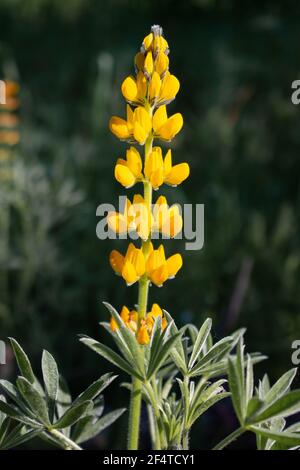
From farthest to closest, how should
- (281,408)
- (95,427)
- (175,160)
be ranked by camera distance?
(175,160) < (95,427) < (281,408)

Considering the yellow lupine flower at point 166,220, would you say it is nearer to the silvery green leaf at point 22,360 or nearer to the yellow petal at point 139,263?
the yellow petal at point 139,263

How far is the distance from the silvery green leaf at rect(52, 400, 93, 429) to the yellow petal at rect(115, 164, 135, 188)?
184 mm

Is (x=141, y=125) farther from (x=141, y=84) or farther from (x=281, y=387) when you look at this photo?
(x=281, y=387)

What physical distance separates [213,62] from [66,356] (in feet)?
5.02

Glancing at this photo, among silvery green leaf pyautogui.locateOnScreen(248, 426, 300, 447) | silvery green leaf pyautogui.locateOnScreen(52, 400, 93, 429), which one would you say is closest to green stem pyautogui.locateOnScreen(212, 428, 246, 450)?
silvery green leaf pyautogui.locateOnScreen(248, 426, 300, 447)

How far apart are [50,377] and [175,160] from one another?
1.37m

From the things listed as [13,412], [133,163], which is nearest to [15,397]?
[13,412]

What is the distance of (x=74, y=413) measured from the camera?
57 cm

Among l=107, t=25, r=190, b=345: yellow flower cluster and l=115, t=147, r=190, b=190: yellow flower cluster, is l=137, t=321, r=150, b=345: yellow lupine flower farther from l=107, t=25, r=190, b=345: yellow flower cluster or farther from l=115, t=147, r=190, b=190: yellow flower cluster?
l=115, t=147, r=190, b=190: yellow flower cluster

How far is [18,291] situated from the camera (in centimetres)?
150

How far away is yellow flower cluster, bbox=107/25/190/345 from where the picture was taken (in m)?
0.59

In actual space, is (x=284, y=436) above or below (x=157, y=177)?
below

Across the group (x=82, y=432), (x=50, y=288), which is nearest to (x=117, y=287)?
(x=50, y=288)

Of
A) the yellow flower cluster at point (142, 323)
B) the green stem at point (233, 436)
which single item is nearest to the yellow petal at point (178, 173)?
the yellow flower cluster at point (142, 323)
